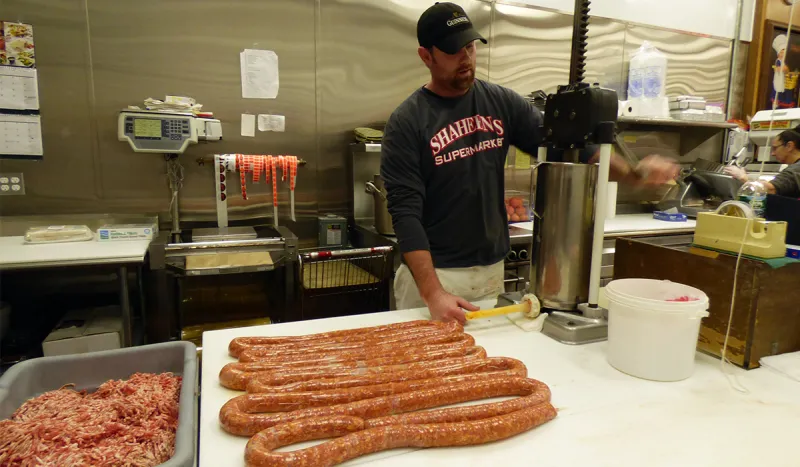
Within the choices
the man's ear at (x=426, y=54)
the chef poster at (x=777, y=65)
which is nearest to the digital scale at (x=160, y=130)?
→ the man's ear at (x=426, y=54)

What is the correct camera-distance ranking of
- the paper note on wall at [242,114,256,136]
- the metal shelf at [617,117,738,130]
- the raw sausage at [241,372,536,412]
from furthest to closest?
the metal shelf at [617,117,738,130] < the paper note on wall at [242,114,256,136] < the raw sausage at [241,372,536,412]

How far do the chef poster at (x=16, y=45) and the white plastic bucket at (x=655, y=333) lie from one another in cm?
359

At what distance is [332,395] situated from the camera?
1088mm

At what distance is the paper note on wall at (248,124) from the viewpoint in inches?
141

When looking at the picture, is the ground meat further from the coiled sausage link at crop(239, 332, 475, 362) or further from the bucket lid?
the bucket lid

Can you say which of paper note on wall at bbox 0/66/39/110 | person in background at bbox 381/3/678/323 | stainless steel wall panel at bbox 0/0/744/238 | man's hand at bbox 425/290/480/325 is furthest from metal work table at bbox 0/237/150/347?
man's hand at bbox 425/290/480/325

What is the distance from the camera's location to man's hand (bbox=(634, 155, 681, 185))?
5.29ft

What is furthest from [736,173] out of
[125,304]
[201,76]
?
[125,304]

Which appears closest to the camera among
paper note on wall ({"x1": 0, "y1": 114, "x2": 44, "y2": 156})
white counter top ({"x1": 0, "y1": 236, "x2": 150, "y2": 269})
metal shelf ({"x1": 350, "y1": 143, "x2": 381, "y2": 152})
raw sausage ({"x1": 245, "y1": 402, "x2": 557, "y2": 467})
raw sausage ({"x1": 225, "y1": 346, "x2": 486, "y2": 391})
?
raw sausage ({"x1": 245, "y1": 402, "x2": 557, "y2": 467})

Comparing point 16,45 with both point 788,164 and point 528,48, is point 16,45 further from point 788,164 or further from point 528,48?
point 788,164

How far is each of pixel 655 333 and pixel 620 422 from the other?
11.1 inches

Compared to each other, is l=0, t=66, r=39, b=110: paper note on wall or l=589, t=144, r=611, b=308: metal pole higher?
l=0, t=66, r=39, b=110: paper note on wall

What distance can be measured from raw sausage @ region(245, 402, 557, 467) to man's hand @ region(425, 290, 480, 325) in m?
0.54

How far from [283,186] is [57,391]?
2.63 m
